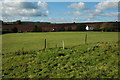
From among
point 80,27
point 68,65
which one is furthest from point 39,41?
point 80,27

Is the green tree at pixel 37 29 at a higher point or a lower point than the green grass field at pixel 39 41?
higher

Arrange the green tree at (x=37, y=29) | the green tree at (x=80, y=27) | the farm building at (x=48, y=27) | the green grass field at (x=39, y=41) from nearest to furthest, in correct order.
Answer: the green grass field at (x=39, y=41), the farm building at (x=48, y=27), the green tree at (x=37, y=29), the green tree at (x=80, y=27)

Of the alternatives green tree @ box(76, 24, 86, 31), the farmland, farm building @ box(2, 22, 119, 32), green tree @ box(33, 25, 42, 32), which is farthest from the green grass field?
green tree @ box(76, 24, 86, 31)

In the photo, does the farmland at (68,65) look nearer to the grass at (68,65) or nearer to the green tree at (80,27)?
the grass at (68,65)

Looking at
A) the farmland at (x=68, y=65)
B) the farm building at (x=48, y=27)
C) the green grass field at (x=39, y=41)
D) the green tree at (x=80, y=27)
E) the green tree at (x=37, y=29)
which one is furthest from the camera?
the green tree at (x=80, y=27)

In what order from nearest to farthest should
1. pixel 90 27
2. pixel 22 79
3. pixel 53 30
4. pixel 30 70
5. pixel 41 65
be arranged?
pixel 22 79, pixel 30 70, pixel 41 65, pixel 53 30, pixel 90 27

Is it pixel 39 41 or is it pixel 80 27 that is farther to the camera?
pixel 80 27

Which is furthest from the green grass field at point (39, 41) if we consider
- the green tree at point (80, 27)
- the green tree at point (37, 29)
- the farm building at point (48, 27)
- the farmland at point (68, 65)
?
the green tree at point (80, 27)

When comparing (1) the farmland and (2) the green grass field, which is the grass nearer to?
(1) the farmland

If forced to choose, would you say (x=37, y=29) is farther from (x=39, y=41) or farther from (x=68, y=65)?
(x=68, y=65)

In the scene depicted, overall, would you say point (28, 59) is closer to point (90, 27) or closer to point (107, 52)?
point (107, 52)

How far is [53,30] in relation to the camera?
75.4 metres

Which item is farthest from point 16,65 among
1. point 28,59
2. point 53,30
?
point 53,30

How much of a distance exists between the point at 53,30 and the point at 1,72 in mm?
69065
